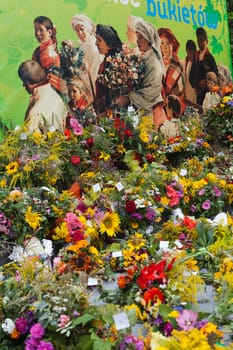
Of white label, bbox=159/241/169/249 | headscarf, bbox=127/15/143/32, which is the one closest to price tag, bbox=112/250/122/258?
white label, bbox=159/241/169/249

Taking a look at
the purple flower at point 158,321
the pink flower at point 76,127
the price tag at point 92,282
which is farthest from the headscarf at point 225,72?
the purple flower at point 158,321

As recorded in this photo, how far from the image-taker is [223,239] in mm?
3082

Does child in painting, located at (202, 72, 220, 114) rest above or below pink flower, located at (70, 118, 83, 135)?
below

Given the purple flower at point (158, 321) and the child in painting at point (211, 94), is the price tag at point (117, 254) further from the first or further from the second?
the child in painting at point (211, 94)

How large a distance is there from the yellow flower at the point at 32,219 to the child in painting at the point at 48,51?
5.81 feet

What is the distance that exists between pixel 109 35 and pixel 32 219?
8.76 ft

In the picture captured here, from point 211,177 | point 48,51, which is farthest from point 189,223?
point 48,51

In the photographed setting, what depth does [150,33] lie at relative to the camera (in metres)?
5.45

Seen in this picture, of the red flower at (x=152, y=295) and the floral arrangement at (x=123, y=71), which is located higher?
the floral arrangement at (x=123, y=71)

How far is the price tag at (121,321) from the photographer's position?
6.04 ft

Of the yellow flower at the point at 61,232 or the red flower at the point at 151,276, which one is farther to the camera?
the yellow flower at the point at 61,232

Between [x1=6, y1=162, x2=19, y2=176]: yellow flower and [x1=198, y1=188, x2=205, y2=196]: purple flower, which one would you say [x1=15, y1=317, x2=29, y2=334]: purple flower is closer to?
[x1=6, y1=162, x2=19, y2=176]: yellow flower

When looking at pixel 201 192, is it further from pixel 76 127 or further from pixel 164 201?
pixel 76 127

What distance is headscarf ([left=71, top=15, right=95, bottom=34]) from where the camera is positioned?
4605 mm
